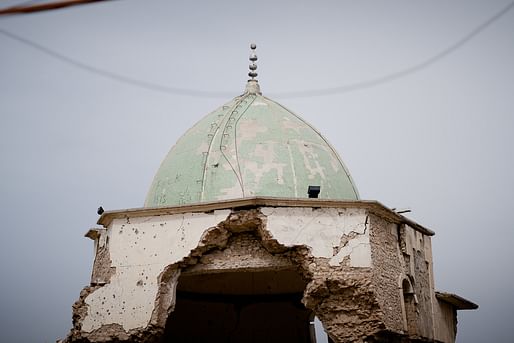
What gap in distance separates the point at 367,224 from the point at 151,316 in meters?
3.81

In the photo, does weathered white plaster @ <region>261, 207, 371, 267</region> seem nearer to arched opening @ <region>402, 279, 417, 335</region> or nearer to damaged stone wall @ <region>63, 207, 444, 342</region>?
damaged stone wall @ <region>63, 207, 444, 342</region>

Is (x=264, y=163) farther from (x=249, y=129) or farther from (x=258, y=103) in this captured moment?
(x=258, y=103)

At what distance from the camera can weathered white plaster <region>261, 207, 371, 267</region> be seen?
1334cm

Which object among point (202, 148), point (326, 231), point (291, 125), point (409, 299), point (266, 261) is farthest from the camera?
point (291, 125)

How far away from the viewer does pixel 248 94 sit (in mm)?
17391

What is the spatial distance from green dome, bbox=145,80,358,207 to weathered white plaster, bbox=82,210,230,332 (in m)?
1.18

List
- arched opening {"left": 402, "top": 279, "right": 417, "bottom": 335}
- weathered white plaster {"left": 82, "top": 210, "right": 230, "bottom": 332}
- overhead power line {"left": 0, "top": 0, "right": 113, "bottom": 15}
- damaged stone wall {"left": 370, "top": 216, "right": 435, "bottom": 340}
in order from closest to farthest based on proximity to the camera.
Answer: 1. overhead power line {"left": 0, "top": 0, "right": 113, "bottom": 15}
2. damaged stone wall {"left": 370, "top": 216, "right": 435, "bottom": 340}
3. weathered white plaster {"left": 82, "top": 210, "right": 230, "bottom": 332}
4. arched opening {"left": 402, "top": 279, "right": 417, "bottom": 335}

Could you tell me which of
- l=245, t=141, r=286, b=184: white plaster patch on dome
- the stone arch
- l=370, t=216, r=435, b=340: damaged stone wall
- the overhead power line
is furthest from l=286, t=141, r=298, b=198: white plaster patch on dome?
the overhead power line

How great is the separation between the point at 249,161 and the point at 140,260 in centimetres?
287

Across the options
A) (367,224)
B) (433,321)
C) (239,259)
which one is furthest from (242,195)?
(433,321)

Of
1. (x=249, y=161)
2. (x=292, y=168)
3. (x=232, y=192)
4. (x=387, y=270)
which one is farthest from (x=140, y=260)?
(x=387, y=270)

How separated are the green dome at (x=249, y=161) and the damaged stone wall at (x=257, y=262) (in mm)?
1189

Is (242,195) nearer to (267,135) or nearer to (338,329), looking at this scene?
(267,135)

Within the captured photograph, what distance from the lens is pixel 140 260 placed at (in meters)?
14.0
